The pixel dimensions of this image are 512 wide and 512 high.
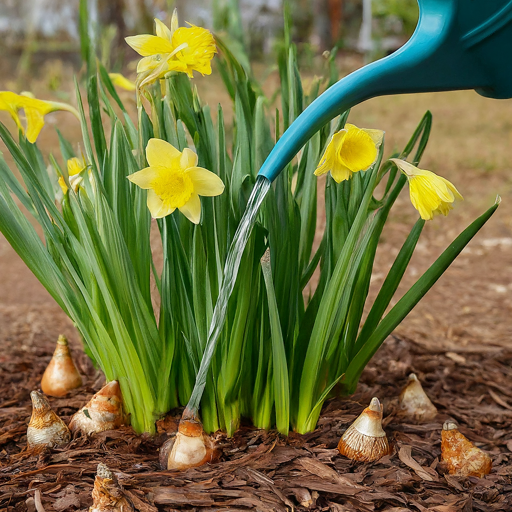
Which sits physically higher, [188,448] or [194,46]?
[194,46]

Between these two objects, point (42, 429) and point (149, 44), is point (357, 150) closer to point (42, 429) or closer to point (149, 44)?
point (149, 44)

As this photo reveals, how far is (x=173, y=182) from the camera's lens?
982 mm

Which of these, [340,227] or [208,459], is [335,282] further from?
[208,459]

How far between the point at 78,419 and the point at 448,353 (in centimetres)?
125

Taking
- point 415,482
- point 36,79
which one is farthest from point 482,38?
point 36,79

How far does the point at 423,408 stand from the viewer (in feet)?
4.49

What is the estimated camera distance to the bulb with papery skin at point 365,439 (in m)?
1.12

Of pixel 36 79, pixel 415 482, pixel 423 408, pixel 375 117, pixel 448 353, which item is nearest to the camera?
pixel 415 482

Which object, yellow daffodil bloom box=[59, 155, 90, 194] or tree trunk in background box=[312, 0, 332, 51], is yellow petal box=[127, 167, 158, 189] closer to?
yellow daffodil bloom box=[59, 155, 90, 194]

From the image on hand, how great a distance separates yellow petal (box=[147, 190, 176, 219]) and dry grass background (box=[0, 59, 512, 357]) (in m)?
0.63

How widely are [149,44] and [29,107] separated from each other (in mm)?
354

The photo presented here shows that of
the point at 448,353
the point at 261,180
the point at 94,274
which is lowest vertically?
the point at 448,353

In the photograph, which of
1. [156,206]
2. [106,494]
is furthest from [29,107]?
[106,494]

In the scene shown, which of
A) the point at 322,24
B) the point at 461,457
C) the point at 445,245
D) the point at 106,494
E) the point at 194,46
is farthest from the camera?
the point at 322,24
